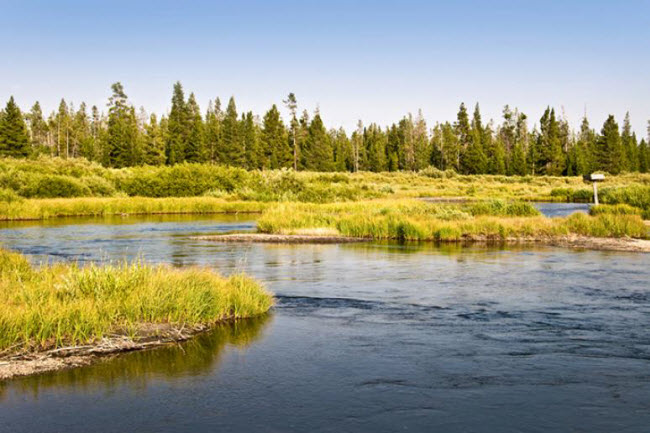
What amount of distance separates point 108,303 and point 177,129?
96.1 m

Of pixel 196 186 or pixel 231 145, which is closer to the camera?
pixel 196 186

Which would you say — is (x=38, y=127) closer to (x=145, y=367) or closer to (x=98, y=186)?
(x=98, y=186)

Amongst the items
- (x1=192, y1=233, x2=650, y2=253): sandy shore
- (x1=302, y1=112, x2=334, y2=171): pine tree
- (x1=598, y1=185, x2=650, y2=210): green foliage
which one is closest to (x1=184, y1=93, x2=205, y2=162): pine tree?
(x1=302, y1=112, x2=334, y2=171): pine tree

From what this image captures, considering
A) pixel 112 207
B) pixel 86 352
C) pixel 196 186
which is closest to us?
pixel 86 352

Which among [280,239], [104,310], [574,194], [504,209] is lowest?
[104,310]

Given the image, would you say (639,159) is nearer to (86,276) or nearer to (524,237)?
(524,237)

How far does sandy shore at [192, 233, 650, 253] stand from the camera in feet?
84.5

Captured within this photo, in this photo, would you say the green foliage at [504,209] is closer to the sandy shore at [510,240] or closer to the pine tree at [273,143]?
the sandy shore at [510,240]

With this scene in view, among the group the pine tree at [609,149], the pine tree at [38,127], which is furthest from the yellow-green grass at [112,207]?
the pine tree at [38,127]

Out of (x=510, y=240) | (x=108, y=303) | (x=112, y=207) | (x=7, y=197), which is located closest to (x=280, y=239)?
(x=510, y=240)

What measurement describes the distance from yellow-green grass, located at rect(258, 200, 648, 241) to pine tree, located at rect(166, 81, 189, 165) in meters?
68.6

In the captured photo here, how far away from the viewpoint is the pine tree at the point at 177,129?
9969cm

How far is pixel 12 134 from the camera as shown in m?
88.1

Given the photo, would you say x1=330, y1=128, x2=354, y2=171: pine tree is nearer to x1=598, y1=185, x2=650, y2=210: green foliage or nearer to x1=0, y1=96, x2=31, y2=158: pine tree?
x1=0, y1=96, x2=31, y2=158: pine tree
